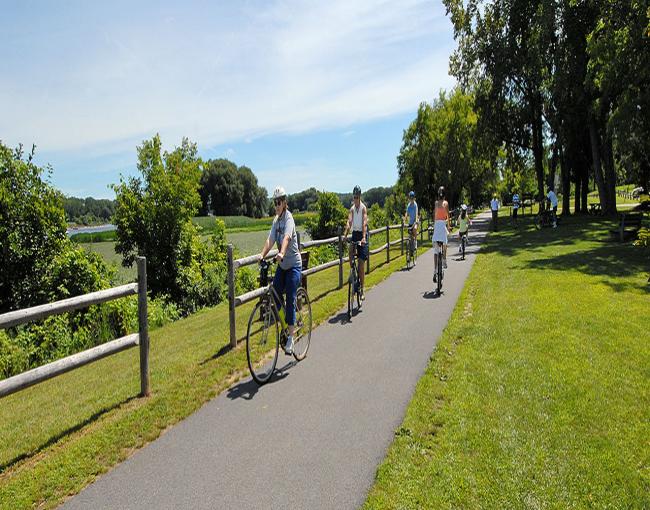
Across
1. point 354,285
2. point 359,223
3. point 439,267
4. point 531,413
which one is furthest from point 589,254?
point 531,413

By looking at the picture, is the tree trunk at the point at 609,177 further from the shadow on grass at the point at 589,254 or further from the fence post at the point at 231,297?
the fence post at the point at 231,297

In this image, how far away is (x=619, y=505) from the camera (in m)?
3.05

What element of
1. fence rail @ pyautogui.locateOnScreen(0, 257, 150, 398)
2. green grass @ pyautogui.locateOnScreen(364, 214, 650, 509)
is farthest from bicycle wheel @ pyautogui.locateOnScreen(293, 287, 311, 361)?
fence rail @ pyautogui.locateOnScreen(0, 257, 150, 398)

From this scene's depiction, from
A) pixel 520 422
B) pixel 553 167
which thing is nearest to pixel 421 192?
pixel 553 167

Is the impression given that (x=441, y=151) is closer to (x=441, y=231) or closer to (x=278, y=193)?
(x=441, y=231)

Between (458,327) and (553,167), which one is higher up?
(553,167)

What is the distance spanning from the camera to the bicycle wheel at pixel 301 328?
6301mm

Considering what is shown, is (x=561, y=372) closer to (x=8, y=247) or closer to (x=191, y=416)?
(x=191, y=416)

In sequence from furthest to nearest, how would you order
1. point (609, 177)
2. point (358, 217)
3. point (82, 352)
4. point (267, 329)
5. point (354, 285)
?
point (609, 177) < point (358, 217) < point (354, 285) < point (267, 329) < point (82, 352)

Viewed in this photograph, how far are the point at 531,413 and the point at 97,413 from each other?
4.46 m

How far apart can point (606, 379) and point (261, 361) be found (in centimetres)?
412

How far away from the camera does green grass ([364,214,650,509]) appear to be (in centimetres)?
323

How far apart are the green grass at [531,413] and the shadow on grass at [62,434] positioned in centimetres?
308

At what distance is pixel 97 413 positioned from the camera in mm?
4871
